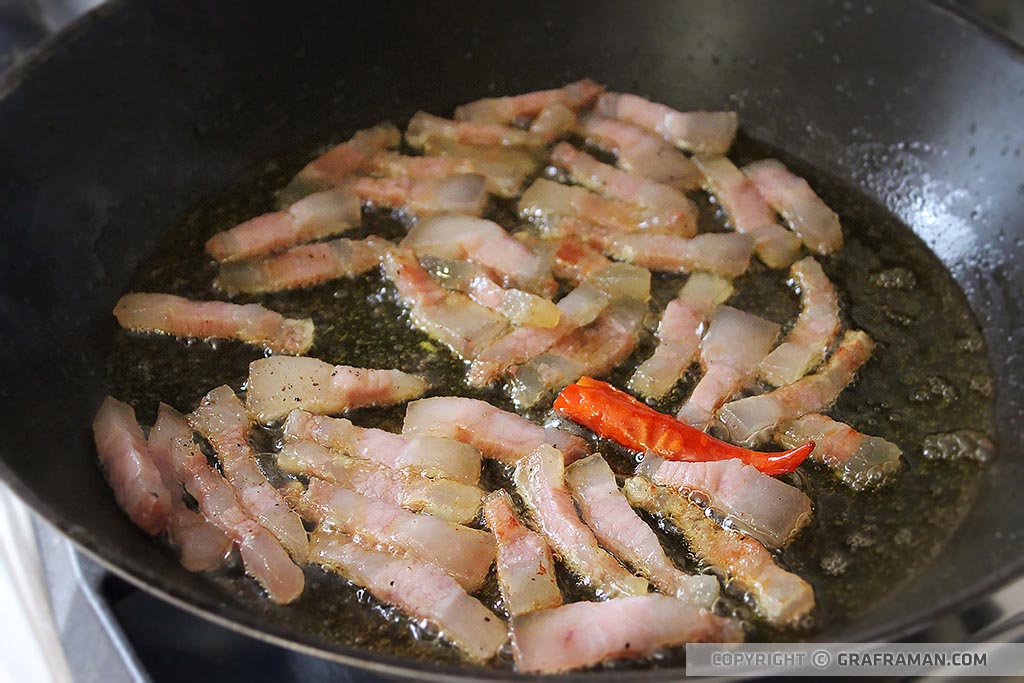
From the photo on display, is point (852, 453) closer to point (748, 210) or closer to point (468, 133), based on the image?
point (748, 210)

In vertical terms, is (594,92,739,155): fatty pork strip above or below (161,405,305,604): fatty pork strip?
above

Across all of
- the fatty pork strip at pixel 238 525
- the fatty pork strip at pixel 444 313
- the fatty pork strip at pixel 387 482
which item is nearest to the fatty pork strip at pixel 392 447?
the fatty pork strip at pixel 387 482

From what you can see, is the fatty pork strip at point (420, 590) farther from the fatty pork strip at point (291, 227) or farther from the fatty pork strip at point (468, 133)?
the fatty pork strip at point (468, 133)

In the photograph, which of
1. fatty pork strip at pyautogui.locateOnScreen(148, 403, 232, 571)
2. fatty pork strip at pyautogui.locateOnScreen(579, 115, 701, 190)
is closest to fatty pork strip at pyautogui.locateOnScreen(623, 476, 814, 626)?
fatty pork strip at pyautogui.locateOnScreen(148, 403, 232, 571)

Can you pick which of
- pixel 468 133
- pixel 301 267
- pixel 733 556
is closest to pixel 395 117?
pixel 468 133

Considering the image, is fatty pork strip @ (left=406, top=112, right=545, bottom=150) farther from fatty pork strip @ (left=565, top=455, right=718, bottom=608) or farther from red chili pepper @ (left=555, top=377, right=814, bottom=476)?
fatty pork strip @ (left=565, top=455, right=718, bottom=608)

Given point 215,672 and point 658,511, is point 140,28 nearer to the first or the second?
point 215,672
